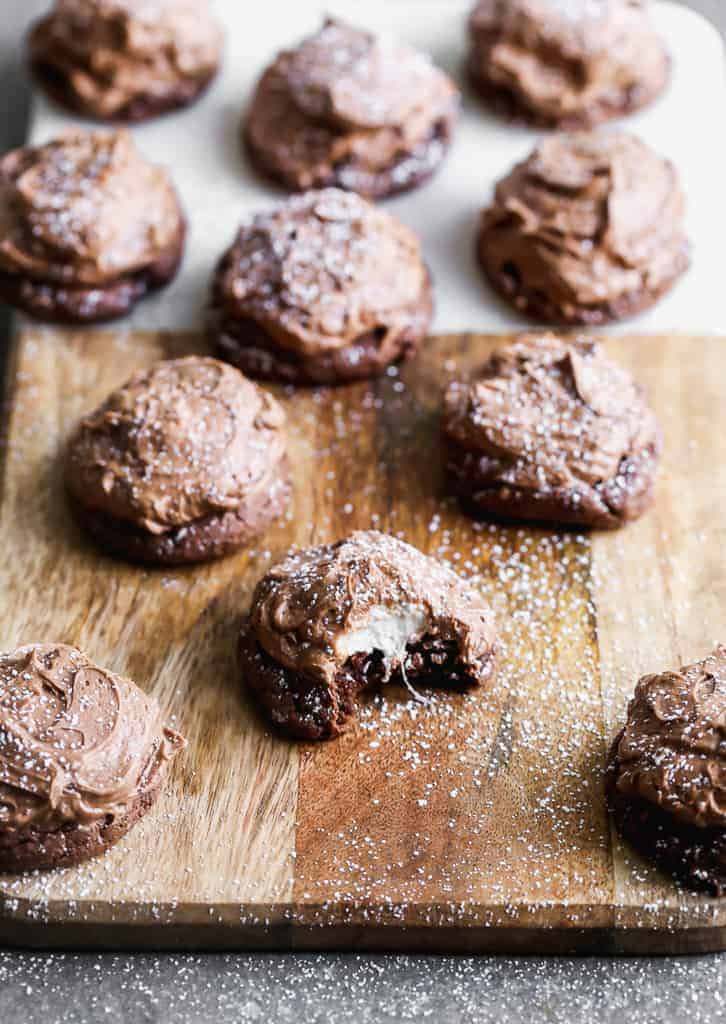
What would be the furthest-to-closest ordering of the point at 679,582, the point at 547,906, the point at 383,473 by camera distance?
the point at 383,473
the point at 679,582
the point at 547,906

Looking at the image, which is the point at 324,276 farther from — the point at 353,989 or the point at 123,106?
the point at 353,989

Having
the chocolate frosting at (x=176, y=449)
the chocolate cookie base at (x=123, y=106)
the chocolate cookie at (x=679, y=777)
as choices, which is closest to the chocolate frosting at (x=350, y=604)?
the chocolate frosting at (x=176, y=449)

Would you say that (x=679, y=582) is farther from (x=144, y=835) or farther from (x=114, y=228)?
(x=114, y=228)

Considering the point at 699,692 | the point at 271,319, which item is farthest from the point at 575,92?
the point at 699,692

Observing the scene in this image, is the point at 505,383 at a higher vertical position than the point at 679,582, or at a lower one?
higher

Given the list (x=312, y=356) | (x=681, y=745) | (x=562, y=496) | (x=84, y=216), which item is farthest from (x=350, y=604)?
(x=84, y=216)

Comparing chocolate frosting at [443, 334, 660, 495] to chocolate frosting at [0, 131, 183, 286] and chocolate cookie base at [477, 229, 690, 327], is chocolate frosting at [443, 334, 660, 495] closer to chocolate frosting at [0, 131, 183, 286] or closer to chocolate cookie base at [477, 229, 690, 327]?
chocolate cookie base at [477, 229, 690, 327]

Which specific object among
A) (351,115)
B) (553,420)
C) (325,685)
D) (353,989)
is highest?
(351,115)
